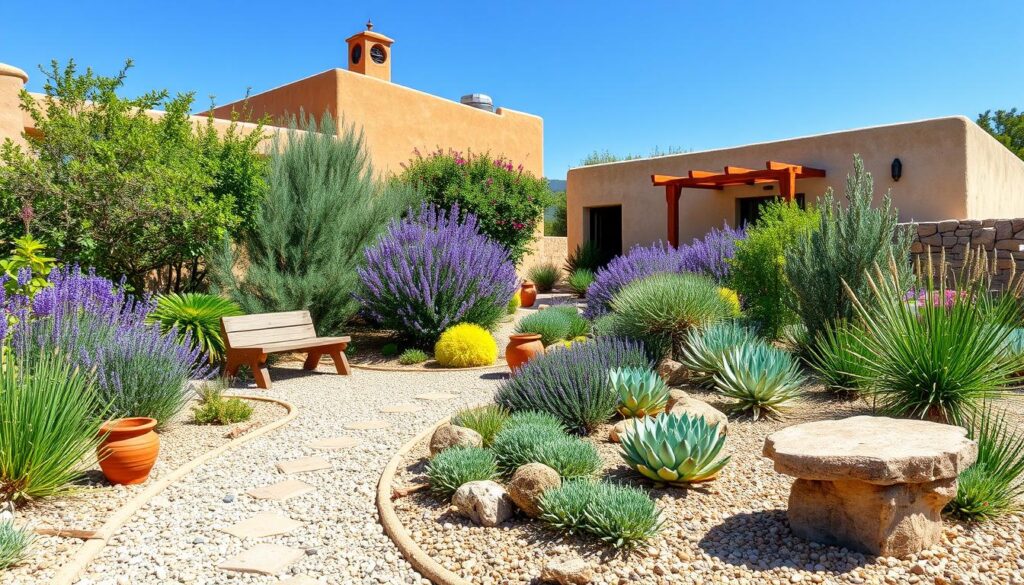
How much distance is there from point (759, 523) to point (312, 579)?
199 centimetres

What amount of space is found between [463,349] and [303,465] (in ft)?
12.9

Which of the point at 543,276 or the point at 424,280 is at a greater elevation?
the point at 424,280

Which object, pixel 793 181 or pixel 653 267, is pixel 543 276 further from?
pixel 653 267

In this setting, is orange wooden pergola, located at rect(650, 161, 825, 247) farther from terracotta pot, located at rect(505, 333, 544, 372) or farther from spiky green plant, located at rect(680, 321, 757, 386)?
spiky green plant, located at rect(680, 321, 757, 386)

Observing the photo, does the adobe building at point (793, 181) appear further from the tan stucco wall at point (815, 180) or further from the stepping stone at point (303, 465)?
the stepping stone at point (303, 465)

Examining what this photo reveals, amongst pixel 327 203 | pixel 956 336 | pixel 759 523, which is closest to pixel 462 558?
pixel 759 523

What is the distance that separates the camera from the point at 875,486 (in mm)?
2740

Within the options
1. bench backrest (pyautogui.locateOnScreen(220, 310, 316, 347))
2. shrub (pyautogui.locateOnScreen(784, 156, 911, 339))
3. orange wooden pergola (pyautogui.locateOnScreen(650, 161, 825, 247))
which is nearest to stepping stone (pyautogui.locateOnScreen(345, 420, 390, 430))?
bench backrest (pyautogui.locateOnScreen(220, 310, 316, 347))

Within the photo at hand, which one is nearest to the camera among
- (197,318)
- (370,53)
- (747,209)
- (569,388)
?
(569,388)

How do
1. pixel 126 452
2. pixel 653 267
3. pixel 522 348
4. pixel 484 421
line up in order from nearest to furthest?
pixel 126 452 < pixel 484 421 < pixel 522 348 < pixel 653 267

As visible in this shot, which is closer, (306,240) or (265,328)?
(265,328)

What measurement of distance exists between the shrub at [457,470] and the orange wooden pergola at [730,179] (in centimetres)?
918

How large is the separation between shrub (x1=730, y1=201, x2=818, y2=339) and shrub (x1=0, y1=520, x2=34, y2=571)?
5991 millimetres

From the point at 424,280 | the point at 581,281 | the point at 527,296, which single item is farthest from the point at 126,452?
the point at 581,281
